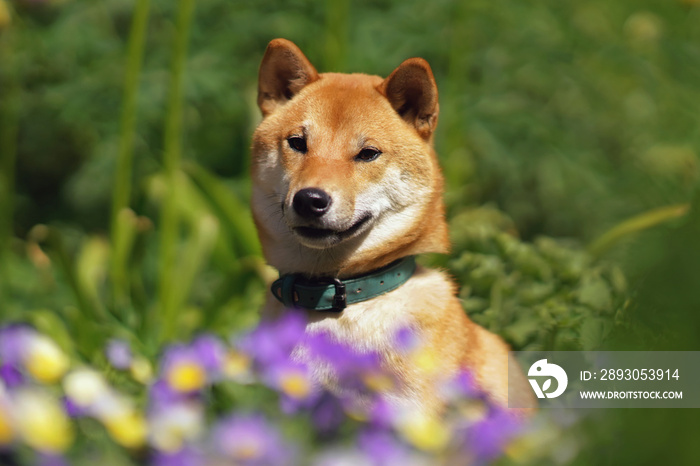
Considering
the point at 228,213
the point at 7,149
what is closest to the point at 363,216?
the point at 228,213

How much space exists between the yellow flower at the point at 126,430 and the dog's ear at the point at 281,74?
1.32 meters

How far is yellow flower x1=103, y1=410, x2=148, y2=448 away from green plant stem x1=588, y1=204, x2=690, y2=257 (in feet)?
7.11

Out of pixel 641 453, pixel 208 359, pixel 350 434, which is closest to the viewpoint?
pixel 641 453

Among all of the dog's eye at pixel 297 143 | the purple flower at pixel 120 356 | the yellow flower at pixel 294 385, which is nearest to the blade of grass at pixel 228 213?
the dog's eye at pixel 297 143

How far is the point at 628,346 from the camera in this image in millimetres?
1148

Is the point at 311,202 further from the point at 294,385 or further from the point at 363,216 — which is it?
the point at 294,385

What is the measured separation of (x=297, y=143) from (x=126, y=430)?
117cm

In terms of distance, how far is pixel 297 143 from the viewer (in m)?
2.11

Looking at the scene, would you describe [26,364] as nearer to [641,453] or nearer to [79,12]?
[641,453]

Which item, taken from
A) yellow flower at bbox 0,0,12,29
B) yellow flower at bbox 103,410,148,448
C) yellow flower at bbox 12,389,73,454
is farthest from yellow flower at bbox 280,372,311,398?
yellow flower at bbox 0,0,12,29

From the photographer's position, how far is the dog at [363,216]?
1916 millimetres

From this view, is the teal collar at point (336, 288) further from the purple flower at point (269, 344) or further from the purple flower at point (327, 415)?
the purple flower at point (327, 415)

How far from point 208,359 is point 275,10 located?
3098 millimetres

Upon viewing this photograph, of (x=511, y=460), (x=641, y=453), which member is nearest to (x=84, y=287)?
(x=511, y=460)
